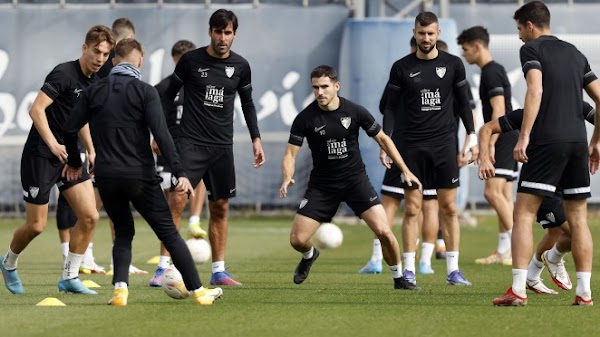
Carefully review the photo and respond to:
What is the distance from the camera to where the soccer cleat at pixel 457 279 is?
477 inches

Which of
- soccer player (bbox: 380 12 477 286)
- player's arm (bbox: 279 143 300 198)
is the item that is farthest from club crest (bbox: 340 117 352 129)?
soccer player (bbox: 380 12 477 286)

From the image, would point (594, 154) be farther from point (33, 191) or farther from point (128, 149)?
point (33, 191)

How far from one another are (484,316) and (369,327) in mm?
1032

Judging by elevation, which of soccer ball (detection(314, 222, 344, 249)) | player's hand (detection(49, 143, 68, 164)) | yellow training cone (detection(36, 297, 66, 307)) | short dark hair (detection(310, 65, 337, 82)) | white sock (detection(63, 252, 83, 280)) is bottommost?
soccer ball (detection(314, 222, 344, 249))

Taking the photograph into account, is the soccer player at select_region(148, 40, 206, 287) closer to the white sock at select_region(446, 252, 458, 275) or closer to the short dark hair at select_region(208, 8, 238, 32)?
the short dark hair at select_region(208, 8, 238, 32)

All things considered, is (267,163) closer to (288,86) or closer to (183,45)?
(288,86)

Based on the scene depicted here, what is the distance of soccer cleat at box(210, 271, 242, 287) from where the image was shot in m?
12.2

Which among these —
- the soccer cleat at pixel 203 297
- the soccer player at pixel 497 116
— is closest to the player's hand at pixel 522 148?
the soccer cleat at pixel 203 297

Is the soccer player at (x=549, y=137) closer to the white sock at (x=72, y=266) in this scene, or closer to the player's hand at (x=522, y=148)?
the player's hand at (x=522, y=148)

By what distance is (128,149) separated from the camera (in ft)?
32.4

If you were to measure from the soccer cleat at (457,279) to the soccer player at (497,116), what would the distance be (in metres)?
2.07

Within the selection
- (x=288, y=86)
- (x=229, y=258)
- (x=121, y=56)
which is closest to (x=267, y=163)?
(x=288, y=86)

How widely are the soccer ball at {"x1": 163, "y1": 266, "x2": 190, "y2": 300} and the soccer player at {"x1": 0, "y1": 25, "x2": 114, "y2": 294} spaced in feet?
3.85

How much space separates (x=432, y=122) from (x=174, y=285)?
11.9ft
